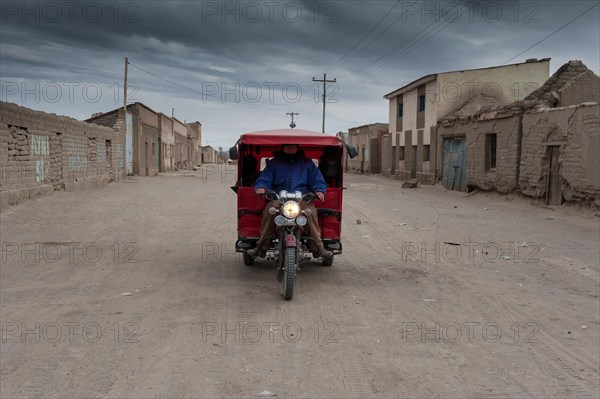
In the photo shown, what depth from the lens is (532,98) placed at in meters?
18.2

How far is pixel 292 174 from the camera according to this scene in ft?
22.1

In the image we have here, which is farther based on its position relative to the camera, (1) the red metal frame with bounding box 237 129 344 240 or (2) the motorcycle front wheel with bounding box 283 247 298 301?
(1) the red metal frame with bounding box 237 129 344 240

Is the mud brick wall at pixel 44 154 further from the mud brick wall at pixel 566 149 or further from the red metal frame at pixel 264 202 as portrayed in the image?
the mud brick wall at pixel 566 149

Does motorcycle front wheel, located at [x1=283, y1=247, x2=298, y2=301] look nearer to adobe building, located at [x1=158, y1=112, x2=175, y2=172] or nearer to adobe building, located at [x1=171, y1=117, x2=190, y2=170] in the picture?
adobe building, located at [x1=158, y1=112, x2=175, y2=172]

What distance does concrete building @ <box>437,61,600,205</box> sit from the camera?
47.0 feet

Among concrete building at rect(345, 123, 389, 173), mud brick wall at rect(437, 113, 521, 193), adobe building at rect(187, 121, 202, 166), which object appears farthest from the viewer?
adobe building at rect(187, 121, 202, 166)

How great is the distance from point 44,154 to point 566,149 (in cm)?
1577

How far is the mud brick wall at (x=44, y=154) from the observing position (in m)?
13.4

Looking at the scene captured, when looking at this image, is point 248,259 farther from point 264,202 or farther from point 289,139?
point 289,139

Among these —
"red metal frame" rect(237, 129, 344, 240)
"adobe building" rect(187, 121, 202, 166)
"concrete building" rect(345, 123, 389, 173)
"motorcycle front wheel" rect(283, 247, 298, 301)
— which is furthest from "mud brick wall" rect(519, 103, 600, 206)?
"adobe building" rect(187, 121, 202, 166)

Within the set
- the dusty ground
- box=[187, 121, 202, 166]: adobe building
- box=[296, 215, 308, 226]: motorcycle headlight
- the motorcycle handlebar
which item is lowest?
the dusty ground

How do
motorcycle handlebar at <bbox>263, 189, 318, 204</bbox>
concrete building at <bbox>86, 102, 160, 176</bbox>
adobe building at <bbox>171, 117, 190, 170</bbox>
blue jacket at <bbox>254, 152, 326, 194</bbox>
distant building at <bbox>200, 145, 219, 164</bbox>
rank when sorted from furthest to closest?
distant building at <bbox>200, 145, 219, 164</bbox> < adobe building at <bbox>171, 117, 190, 170</bbox> < concrete building at <bbox>86, 102, 160, 176</bbox> < blue jacket at <bbox>254, 152, 326, 194</bbox> < motorcycle handlebar at <bbox>263, 189, 318, 204</bbox>

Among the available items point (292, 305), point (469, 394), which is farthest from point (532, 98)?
point (469, 394)

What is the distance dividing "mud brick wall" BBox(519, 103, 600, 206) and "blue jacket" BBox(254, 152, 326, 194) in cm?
1031
